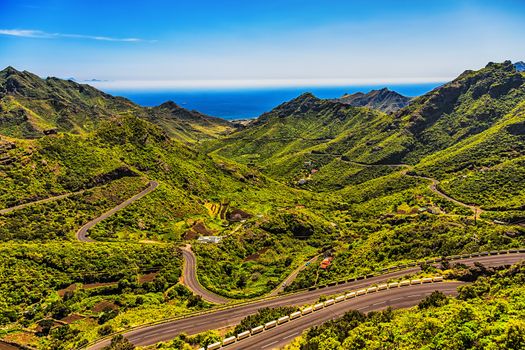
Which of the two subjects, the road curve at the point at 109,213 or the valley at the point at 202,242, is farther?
the road curve at the point at 109,213

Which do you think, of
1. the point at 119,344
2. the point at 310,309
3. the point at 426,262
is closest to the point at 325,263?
the point at 426,262

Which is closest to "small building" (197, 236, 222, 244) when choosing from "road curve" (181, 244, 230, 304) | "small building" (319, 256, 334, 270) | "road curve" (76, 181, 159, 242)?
"road curve" (181, 244, 230, 304)

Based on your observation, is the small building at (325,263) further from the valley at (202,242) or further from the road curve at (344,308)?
the road curve at (344,308)

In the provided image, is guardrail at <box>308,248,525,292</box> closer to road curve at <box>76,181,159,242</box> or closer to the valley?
the valley

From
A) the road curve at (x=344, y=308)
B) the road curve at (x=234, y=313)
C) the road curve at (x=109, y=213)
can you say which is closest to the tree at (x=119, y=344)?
the road curve at (x=234, y=313)

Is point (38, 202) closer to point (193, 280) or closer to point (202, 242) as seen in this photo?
point (202, 242)
